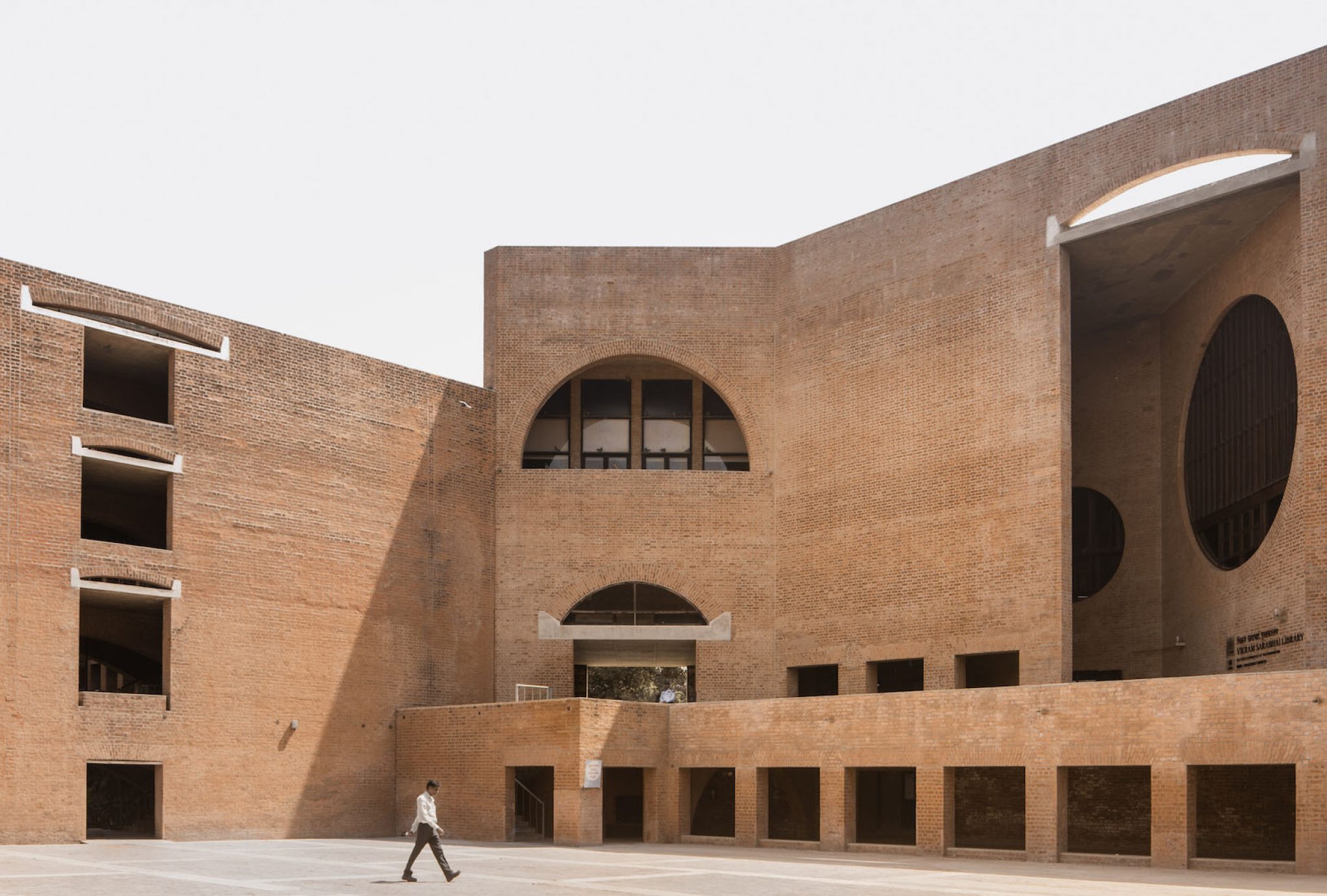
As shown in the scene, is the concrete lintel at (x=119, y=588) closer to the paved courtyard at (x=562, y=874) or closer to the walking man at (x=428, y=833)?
the paved courtyard at (x=562, y=874)

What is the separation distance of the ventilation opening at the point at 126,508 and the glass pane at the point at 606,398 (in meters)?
10.2

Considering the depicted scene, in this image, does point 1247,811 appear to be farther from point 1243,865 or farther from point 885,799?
point 885,799

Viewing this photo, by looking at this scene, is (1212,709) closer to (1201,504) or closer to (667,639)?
(1201,504)

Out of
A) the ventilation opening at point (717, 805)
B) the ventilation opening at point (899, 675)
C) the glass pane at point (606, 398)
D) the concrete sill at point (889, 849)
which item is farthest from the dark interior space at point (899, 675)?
the glass pane at point (606, 398)

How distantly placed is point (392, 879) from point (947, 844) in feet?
33.9

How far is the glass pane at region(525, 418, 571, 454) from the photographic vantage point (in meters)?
34.7

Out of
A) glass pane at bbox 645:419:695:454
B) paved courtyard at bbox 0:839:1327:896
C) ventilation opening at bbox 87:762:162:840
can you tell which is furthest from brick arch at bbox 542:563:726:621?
ventilation opening at bbox 87:762:162:840

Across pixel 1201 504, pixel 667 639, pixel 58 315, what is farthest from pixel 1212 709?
pixel 58 315

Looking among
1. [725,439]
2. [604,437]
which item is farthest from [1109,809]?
[604,437]

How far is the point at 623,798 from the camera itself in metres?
33.8

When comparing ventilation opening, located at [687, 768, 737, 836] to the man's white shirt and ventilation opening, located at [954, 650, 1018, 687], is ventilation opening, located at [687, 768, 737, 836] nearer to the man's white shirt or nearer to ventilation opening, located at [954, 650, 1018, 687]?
ventilation opening, located at [954, 650, 1018, 687]

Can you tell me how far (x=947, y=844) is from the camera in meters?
23.9

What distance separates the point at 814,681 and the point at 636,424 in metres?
7.45

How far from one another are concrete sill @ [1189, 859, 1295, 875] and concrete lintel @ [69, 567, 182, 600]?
17.5m
